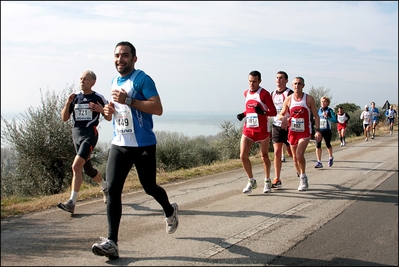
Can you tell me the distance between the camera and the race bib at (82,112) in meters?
6.66

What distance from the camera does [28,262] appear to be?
444cm

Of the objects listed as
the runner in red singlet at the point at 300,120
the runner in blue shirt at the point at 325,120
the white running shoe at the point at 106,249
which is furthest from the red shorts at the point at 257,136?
the runner in blue shirt at the point at 325,120

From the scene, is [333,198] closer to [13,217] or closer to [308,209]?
[308,209]

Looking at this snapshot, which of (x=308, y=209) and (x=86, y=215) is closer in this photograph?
(x=86, y=215)

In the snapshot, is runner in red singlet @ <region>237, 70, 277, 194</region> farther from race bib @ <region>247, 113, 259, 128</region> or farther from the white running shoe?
the white running shoe

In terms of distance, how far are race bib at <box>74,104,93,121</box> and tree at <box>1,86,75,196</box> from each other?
279 inches

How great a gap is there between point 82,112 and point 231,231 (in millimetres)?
3005

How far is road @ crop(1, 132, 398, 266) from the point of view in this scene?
4.53m

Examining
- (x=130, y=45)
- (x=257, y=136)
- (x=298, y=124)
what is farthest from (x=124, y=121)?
(x=298, y=124)

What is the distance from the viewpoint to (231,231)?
18.6 ft

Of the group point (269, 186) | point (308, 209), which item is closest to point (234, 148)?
point (269, 186)

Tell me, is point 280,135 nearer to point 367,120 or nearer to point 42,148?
point 42,148

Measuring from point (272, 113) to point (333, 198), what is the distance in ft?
6.37

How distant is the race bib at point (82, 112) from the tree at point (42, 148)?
709 cm
